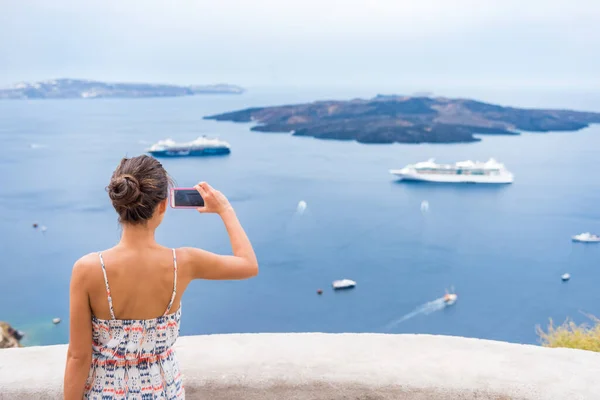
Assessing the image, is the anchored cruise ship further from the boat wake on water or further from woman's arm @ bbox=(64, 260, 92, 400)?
woman's arm @ bbox=(64, 260, 92, 400)

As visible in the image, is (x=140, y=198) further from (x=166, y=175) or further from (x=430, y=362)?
(x=430, y=362)

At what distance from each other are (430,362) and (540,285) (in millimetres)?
15197

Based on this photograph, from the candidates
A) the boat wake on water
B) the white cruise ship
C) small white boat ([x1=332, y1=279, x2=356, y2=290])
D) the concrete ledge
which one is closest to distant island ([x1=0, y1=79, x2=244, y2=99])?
the white cruise ship

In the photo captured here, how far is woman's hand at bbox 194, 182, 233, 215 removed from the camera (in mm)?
747

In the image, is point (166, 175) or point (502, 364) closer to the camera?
point (166, 175)

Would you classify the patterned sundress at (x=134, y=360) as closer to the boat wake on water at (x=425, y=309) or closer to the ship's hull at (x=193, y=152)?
the boat wake on water at (x=425, y=309)

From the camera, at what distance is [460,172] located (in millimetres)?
19953

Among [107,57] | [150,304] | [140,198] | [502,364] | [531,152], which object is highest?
[107,57]

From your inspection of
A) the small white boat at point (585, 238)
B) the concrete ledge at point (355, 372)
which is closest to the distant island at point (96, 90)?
the small white boat at point (585, 238)

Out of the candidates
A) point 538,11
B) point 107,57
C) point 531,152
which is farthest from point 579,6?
point 107,57

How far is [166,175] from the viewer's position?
2.20ft

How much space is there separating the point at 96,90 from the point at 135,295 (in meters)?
25.5

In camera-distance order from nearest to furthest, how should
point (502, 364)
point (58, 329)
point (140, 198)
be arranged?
point (140, 198) < point (502, 364) < point (58, 329)

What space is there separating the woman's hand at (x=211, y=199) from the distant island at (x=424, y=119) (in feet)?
69.0
